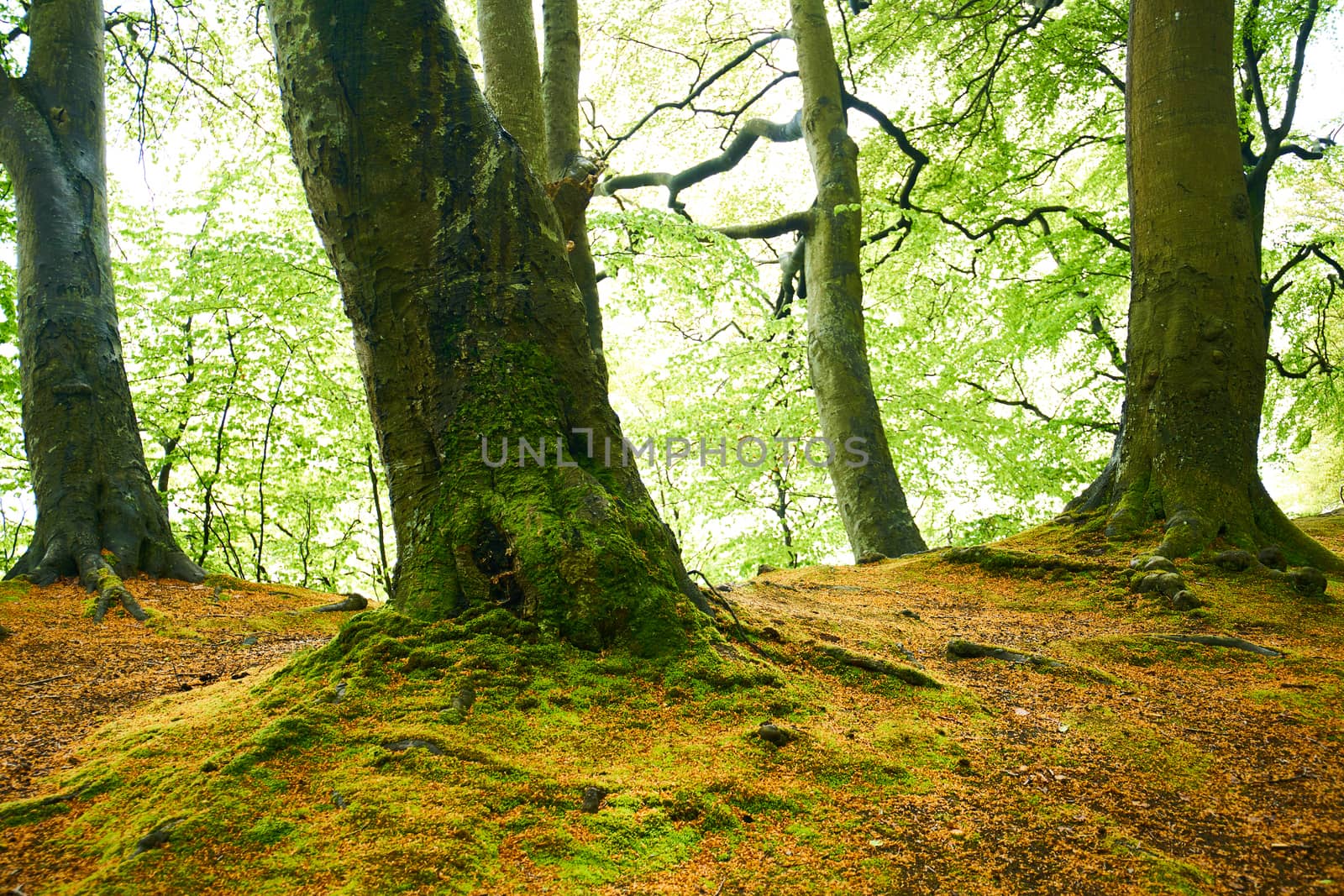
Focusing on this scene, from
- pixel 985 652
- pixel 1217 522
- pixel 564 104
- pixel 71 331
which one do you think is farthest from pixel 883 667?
pixel 71 331

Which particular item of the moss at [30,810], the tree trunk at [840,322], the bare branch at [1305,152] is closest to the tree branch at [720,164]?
the tree trunk at [840,322]

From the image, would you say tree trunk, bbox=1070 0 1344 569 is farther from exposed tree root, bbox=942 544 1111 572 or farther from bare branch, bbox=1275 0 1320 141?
bare branch, bbox=1275 0 1320 141

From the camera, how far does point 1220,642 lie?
3141mm

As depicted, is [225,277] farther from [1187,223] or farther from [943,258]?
[943,258]

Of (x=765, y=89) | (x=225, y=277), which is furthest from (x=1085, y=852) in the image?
(x=765, y=89)

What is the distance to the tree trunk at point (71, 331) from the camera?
17.7ft

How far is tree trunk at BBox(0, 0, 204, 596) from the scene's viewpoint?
5387 mm

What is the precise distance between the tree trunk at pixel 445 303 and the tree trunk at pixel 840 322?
17.9 feet

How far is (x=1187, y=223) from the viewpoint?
470 centimetres

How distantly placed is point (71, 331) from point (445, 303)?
480cm

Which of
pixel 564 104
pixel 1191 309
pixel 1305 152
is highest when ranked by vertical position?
pixel 1305 152

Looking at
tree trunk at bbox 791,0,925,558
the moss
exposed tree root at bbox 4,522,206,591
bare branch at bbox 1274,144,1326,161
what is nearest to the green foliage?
exposed tree root at bbox 4,522,206,591

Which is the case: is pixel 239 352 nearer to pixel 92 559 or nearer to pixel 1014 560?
pixel 92 559

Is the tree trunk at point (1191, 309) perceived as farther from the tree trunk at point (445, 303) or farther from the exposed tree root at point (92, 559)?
the exposed tree root at point (92, 559)
